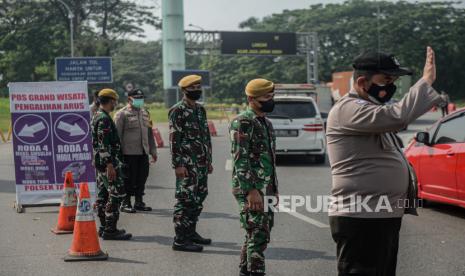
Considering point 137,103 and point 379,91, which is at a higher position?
point 379,91

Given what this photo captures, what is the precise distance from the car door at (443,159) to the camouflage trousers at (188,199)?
10.8ft

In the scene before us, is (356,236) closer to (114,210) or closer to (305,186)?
(114,210)

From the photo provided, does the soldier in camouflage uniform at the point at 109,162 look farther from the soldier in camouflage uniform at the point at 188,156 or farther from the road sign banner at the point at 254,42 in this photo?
the road sign banner at the point at 254,42

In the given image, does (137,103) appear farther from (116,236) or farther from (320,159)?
(320,159)

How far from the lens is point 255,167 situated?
213 inches

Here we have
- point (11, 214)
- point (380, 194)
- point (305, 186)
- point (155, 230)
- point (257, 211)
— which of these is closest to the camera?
point (380, 194)

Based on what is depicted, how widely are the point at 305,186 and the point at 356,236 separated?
8523 millimetres

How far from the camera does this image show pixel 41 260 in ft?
22.8

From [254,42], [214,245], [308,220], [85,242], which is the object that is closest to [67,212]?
[85,242]

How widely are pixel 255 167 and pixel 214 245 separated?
2.27m

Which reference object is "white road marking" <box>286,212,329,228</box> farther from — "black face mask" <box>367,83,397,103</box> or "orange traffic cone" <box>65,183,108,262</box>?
"black face mask" <box>367,83,397,103</box>

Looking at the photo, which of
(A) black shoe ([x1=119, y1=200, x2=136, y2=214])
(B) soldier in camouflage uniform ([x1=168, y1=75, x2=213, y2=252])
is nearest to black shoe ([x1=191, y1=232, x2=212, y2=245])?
(B) soldier in camouflage uniform ([x1=168, y1=75, x2=213, y2=252])

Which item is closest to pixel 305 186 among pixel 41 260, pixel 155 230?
pixel 155 230

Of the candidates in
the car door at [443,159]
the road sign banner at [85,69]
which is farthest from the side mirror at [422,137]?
the road sign banner at [85,69]
